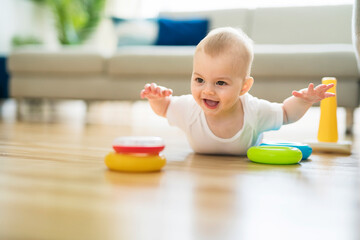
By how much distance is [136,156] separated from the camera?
36.1 inches

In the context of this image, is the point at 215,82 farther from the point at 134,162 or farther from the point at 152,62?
the point at 152,62

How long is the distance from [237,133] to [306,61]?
119cm

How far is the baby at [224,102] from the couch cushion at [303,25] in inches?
70.6

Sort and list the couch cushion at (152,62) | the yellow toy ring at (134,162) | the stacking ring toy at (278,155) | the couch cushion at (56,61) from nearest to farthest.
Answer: the yellow toy ring at (134,162), the stacking ring toy at (278,155), the couch cushion at (152,62), the couch cushion at (56,61)

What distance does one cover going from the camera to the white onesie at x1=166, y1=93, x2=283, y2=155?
123 centimetres

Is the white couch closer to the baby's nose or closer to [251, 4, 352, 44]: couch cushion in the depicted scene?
[251, 4, 352, 44]: couch cushion

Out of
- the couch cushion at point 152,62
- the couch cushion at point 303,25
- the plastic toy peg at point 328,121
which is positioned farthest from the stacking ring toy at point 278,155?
the couch cushion at point 303,25

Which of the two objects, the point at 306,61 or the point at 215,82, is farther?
the point at 306,61

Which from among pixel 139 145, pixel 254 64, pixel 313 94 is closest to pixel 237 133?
pixel 313 94

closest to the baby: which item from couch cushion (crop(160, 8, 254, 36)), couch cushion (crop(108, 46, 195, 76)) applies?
couch cushion (crop(108, 46, 195, 76))

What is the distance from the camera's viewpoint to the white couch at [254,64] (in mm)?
2211

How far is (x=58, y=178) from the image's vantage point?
0.85 meters

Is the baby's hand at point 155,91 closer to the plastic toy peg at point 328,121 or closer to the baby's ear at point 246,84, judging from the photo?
the baby's ear at point 246,84

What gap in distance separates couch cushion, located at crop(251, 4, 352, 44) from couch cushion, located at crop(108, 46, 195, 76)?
0.79 metres
